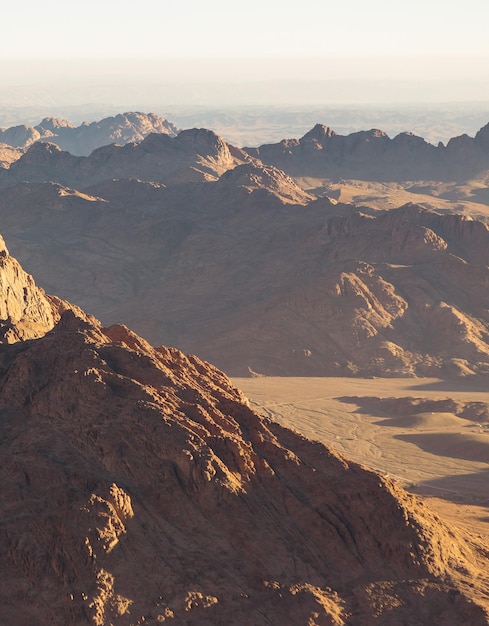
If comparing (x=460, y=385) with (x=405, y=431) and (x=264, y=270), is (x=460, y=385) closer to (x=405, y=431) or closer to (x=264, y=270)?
(x=405, y=431)

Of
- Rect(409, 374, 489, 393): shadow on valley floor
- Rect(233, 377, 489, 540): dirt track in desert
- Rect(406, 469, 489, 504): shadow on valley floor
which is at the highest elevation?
Rect(406, 469, 489, 504): shadow on valley floor

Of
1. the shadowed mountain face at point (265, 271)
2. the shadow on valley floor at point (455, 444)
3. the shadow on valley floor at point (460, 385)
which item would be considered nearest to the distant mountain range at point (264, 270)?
the shadowed mountain face at point (265, 271)

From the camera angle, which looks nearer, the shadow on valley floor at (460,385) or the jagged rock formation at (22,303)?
the jagged rock formation at (22,303)

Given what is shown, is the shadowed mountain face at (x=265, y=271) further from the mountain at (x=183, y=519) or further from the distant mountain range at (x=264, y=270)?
the mountain at (x=183, y=519)

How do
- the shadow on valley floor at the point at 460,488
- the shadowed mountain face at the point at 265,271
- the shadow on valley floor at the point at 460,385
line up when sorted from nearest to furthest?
the shadow on valley floor at the point at 460,488 < the shadow on valley floor at the point at 460,385 < the shadowed mountain face at the point at 265,271

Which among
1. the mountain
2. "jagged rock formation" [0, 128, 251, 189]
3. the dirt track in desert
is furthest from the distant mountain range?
the mountain

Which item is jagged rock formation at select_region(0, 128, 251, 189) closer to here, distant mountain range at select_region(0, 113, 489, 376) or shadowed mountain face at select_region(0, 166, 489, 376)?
distant mountain range at select_region(0, 113, 489, 376)

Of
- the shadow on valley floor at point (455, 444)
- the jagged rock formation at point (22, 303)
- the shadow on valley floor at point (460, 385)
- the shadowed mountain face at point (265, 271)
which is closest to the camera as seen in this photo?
the jagged rock formation at point (22, 303)
